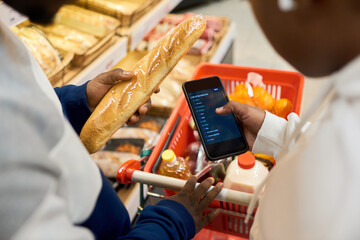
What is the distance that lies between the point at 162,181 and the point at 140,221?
157mm

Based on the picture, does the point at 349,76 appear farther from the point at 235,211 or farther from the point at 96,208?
the point at 235,211

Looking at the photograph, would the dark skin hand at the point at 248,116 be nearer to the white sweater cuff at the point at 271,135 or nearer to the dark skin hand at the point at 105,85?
the white sweater cuff at the point at 271,135

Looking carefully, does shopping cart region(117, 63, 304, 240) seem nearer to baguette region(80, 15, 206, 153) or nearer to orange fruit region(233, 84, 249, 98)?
orange fruit region(233, 84, 249, 98)

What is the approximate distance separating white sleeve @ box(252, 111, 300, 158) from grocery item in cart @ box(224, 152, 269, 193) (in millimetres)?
55

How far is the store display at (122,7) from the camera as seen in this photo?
1.97 meters

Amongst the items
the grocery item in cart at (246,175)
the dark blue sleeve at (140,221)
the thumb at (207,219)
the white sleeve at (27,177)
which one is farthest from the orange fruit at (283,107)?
the white sleeve at (27,177)

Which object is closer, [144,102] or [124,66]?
[144,102]

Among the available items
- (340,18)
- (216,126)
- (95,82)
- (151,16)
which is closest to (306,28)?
(340,18)

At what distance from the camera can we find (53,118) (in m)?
0.52

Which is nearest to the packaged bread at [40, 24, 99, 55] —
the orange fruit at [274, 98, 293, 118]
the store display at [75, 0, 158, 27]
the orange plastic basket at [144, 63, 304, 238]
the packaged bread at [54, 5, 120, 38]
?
the packaged bread at [54, 5, 120, 38]

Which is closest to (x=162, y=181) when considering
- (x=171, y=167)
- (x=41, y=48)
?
(x=171, y=167)

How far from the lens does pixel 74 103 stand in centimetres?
115

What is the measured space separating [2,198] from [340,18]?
0.54 metres

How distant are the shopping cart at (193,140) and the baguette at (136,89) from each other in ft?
0.60
